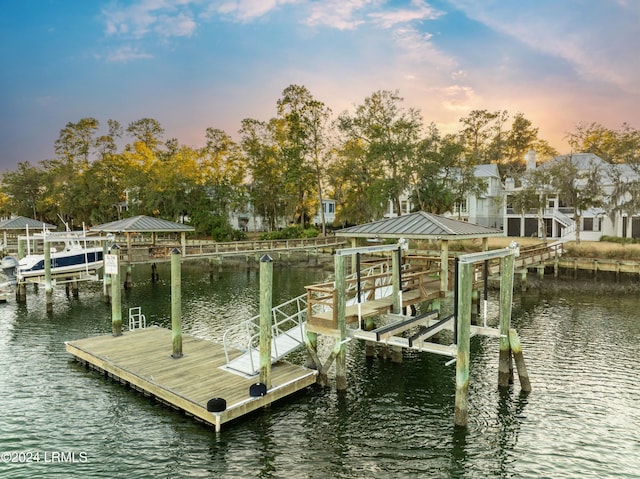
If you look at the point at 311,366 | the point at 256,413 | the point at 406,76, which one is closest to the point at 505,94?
the point at 406,76

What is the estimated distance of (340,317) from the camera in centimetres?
1220

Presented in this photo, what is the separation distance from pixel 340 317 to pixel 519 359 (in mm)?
5463

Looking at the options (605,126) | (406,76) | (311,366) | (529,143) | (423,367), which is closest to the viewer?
(311,366)

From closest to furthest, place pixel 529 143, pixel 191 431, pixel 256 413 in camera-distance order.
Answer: pixel 191 431 → pixel 256 413 → pixel 529 143

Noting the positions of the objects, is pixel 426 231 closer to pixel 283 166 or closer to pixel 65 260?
pixel 65 260

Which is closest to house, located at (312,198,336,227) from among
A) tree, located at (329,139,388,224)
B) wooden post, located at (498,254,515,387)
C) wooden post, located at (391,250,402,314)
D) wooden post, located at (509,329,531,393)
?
tree, located at (329,139,388,224)

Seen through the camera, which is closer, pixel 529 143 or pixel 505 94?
pixel 505 94

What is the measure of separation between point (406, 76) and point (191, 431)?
2999 cm

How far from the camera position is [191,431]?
34.6 feet

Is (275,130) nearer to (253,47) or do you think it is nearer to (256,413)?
(253,47)

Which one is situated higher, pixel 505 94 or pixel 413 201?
pixel 505 94

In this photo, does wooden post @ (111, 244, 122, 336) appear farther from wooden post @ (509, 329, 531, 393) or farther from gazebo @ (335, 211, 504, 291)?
wooden post @ (509, 329, 531, 393)

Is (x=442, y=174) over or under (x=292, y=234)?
over

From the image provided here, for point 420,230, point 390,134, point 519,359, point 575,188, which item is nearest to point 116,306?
point 420,230
